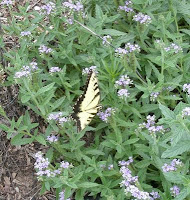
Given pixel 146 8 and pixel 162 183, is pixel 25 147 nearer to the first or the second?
pixel 162 183

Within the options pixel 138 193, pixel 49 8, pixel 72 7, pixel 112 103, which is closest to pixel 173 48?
pixel 112 103

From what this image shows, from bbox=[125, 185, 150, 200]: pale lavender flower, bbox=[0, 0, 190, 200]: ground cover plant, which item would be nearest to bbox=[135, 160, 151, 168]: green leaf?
bbox=[0, 0, 190, 200]: ground cover plant

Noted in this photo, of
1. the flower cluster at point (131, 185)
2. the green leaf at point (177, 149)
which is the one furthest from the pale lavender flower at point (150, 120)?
the green leaf at point (177, 149)

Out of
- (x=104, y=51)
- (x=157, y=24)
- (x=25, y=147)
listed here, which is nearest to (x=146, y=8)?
(x=157, y=24)

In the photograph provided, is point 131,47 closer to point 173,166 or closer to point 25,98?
point 25,98

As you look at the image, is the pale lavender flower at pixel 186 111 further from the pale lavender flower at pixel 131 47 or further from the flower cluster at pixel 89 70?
the flower cluster at pixel 89 70

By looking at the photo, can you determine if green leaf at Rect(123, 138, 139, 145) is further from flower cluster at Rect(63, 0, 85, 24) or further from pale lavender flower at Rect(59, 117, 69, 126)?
flower cluster at Rect(63, 0, 85, 24)

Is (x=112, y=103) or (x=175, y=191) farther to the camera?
(x=112, y=103)
